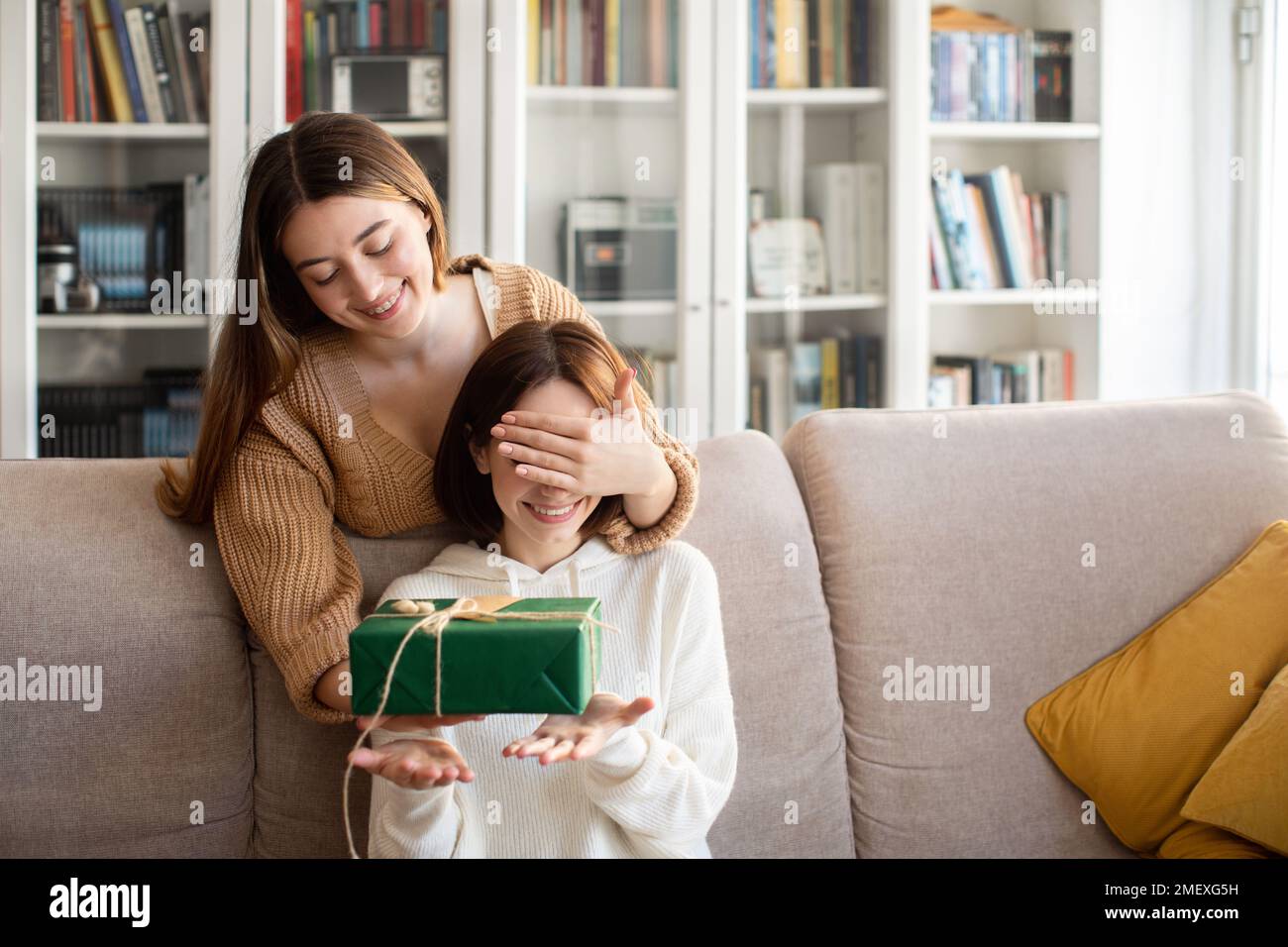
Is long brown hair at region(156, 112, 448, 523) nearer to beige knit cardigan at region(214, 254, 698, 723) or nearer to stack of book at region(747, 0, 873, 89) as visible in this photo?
beige knit cardigan at region(214, 254, 698, 723)

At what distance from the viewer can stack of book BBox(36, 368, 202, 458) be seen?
2.54m

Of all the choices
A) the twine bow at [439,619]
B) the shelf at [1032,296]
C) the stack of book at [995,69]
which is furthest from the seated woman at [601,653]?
the stack of book at [995,69]

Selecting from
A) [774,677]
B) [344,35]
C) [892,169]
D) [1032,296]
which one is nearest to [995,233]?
[1032,296]

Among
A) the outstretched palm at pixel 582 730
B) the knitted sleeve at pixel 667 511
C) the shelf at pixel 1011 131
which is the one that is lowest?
the outstretched palm at pixel 582 730

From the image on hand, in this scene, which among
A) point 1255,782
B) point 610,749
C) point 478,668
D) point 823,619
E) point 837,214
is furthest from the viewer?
point 837,214

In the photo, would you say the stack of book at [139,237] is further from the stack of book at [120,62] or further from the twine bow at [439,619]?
the twine bow at [439,619]

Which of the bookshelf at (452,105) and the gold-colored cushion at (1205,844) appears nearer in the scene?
the gold-colored cushion at (1205,844)

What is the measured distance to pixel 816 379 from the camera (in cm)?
277

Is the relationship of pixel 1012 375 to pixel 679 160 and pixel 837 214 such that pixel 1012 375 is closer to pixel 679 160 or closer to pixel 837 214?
pixel 837 214

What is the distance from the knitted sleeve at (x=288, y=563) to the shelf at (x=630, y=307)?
139cm

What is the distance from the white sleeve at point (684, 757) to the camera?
1143mm

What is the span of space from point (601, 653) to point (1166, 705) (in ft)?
2.22

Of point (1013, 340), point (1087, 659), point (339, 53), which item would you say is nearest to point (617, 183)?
point (339, 53)

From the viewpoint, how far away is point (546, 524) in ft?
4.00
